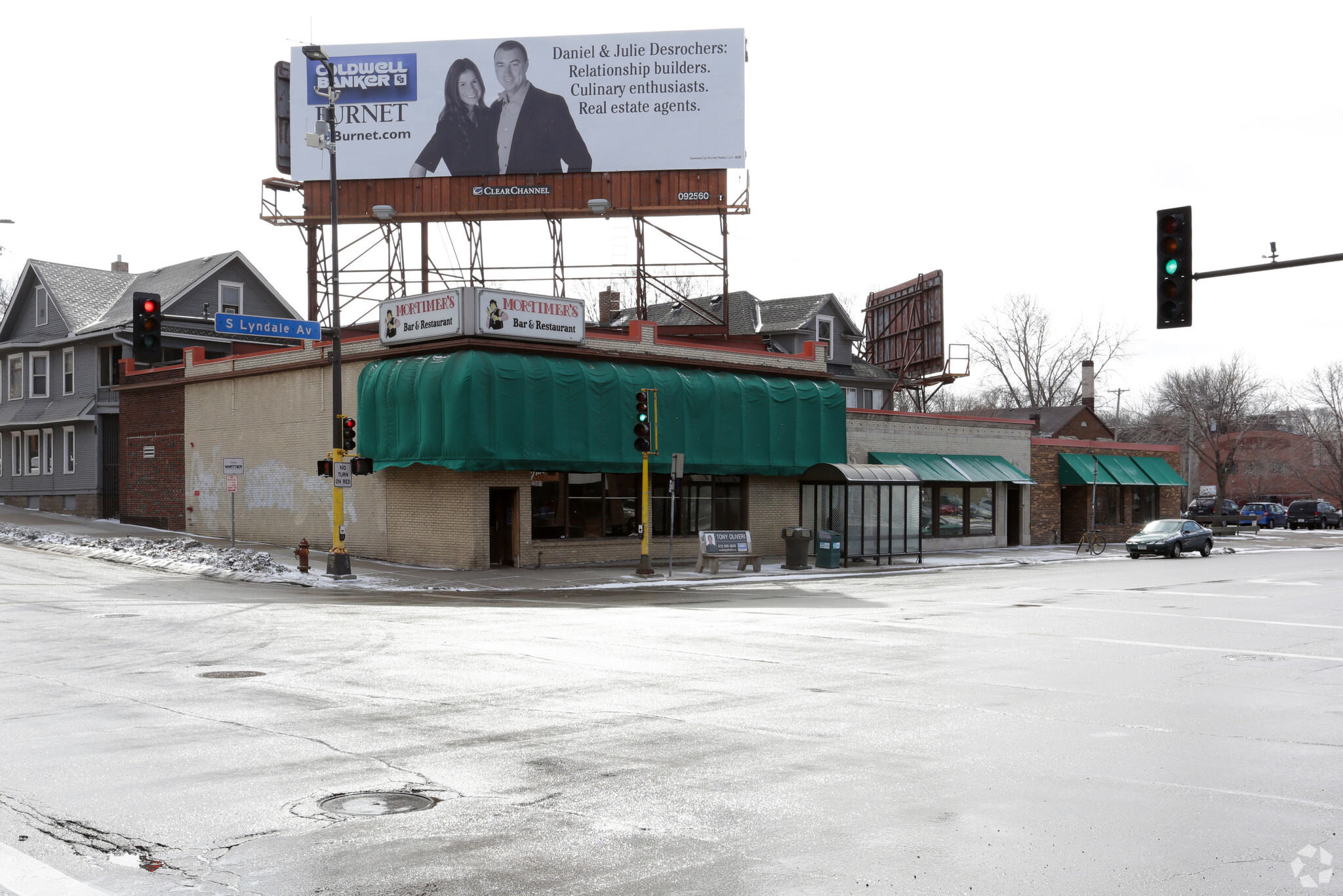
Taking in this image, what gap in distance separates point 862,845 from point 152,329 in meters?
20.8

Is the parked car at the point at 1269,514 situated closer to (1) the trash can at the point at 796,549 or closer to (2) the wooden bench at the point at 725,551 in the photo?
(1) the trash can at the point at 796,549

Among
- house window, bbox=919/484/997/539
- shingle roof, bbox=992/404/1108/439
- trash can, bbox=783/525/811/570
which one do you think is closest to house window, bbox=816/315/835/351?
shingle roof, bbox=992/404/1108/439

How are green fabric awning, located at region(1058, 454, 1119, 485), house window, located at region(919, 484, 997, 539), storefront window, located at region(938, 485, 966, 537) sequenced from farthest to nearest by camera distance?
green fabric awning, located at region(1058, 454, 1119, 485) < storefront window, located at region(938, 485, 966, 537) < house window, located at region(919, 484, 997, 539)

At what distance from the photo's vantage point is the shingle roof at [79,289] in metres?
46.4

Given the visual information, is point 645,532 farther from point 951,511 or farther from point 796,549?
point 951,511

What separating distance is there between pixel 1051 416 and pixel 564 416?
1361 inches

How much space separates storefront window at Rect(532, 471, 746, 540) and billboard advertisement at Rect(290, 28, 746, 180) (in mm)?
11129

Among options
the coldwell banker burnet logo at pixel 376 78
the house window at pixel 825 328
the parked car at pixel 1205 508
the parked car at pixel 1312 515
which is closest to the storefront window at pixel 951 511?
the house window at pixel 825 328

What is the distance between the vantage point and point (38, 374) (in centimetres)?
4772

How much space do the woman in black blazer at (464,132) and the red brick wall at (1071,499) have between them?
2524cm

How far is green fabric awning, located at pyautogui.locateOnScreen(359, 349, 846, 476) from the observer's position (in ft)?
96.4

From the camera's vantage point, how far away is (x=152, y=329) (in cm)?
2312

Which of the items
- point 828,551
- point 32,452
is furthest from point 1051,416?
point 32,452

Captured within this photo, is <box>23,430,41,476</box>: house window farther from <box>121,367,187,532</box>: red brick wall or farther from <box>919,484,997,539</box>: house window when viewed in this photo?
<box>919,484,997,539</box>: house window
